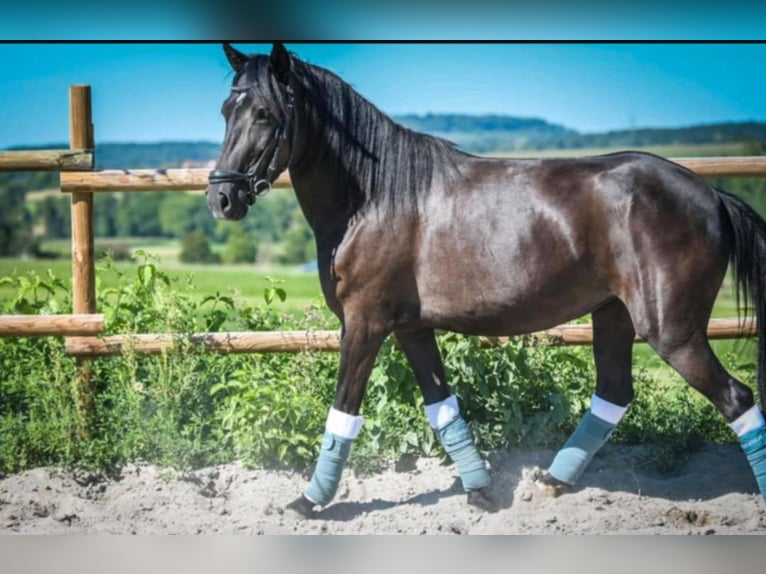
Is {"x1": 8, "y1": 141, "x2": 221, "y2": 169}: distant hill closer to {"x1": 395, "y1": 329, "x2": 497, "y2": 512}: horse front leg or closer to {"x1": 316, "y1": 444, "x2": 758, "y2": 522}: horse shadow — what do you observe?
{"x1": 395, "y1": 329, "x2": 497, "y2": 512}: horse front leg

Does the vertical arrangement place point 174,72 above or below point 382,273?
above

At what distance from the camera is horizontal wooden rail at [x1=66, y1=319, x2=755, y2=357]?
481 centimetres

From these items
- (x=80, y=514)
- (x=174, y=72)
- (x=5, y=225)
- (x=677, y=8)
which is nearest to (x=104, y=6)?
(x=174, y=72)

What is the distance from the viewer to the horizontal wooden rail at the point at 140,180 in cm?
479

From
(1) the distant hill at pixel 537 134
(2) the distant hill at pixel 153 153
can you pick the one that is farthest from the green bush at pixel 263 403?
(2) the distant hill at pixel 153 153

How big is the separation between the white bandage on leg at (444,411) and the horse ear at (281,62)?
155cm

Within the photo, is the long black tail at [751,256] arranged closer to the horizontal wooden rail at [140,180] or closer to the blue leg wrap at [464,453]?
the blue leg wrap at [464,453]

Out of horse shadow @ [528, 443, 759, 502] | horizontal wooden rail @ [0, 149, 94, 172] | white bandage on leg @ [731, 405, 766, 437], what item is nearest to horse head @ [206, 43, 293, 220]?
horizontal wooden rail @ [0, 149, 94, 172]

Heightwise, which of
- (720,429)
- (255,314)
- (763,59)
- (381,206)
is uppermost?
(763,59)

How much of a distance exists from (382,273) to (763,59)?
7.68ft

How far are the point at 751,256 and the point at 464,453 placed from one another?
149cm

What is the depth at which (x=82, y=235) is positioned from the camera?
4.94 metres

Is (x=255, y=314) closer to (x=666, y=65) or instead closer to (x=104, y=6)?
(x=104, y=6)

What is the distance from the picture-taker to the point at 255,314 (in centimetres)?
523
